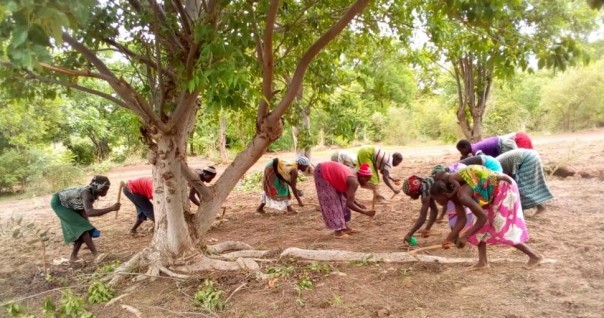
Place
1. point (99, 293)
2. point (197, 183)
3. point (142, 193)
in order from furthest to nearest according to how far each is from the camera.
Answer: point (142, 193) < point (197, 183) < point (99, 293)

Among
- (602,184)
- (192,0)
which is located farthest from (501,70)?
(602,184)

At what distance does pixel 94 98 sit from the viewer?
1877 centimetres

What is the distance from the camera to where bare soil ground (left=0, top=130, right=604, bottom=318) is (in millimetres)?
3369

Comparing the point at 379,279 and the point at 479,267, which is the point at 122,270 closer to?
the point at 379,279

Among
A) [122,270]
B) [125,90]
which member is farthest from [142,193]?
[125,90]

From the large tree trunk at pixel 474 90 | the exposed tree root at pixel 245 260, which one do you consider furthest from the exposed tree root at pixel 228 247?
the large tree trunk at pixel 474 90

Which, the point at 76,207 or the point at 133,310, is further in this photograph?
the point at 76,207

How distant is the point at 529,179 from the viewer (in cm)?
541

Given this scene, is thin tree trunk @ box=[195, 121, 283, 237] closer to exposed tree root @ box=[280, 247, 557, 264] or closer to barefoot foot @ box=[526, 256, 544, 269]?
exposed tree root @ box=[280, 247, 557, 264]

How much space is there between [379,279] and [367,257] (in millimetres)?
416

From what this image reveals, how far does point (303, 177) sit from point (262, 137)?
7.04 metres

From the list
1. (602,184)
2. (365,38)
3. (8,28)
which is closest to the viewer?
(8,28)

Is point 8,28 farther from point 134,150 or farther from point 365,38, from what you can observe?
point 134,150

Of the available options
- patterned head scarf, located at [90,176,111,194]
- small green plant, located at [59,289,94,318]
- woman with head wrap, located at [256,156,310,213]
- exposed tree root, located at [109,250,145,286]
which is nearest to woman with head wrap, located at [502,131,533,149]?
woman with head wrap, located at [256,156,310,213]
